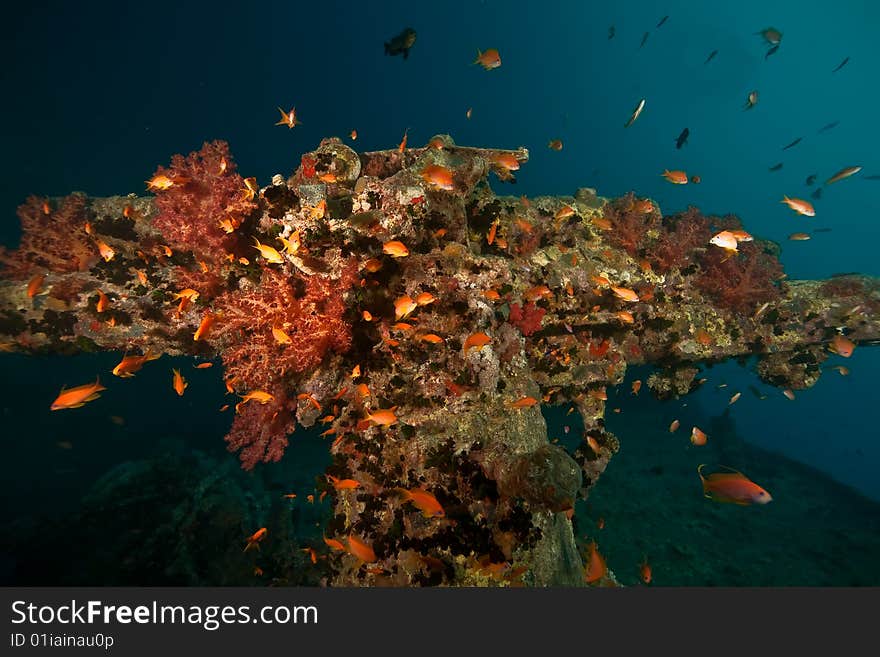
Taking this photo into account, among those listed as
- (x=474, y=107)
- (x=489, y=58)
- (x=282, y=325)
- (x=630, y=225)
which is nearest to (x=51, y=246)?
(x=282, y=325)

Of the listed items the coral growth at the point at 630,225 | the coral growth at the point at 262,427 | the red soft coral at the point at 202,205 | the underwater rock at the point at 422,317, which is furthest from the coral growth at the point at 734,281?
the red soft coral at the point at 202,205

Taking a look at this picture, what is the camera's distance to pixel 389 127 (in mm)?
102812

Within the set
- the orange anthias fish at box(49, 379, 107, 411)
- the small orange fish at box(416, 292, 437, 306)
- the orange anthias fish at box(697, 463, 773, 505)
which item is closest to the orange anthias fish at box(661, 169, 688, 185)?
the small orange fish at box(416, 292, 437, 306)

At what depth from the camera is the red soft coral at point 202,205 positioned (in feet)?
20.6

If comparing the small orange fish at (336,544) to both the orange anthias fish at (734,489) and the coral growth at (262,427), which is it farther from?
the orange anthias fish at (734,489)

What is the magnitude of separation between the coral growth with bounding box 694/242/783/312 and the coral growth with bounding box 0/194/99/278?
13230 millimetres

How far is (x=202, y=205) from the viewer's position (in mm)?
6426

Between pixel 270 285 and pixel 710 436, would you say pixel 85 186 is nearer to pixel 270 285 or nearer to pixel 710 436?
pixel 270 285

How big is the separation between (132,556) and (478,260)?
9.86m

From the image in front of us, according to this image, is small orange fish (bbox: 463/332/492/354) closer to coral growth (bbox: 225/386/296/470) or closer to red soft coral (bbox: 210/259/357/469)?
red soft coral (bbox: 210/259/357/469)

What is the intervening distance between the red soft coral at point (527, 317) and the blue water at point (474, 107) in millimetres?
15160

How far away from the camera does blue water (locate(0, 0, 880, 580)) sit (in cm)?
4259

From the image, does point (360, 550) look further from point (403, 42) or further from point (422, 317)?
point (403, 42)

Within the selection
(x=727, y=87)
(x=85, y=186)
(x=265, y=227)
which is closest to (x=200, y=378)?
(x=265, y=227)
